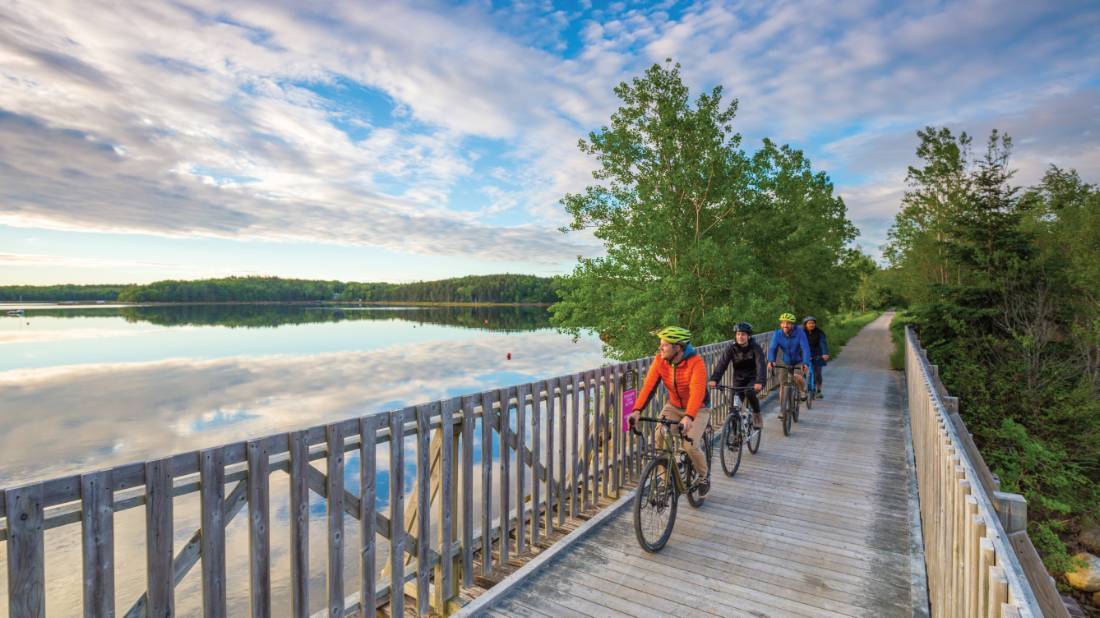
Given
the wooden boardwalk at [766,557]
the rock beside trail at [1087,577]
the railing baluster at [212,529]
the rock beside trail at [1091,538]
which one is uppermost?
the railing baluster at [212,529]

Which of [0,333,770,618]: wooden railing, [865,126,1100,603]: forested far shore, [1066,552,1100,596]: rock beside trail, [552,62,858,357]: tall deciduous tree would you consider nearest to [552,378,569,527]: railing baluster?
[0,333,770,618]: wooden railing

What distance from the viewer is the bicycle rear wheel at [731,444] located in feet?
24.1

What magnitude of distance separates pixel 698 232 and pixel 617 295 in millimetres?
3851

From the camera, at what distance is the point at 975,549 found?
238cm

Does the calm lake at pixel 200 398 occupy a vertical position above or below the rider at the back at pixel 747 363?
below

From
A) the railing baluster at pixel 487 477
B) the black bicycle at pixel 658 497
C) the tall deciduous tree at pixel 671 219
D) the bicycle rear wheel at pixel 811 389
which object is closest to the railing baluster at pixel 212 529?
the railing baluster at pixel 487 477

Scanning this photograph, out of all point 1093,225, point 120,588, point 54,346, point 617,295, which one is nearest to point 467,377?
point 617,295

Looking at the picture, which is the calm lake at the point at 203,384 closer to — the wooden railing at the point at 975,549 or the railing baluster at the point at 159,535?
the railing baluster at the point at 159,535

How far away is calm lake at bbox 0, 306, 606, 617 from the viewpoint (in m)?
10.2

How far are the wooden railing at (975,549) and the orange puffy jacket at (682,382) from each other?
1.98 m

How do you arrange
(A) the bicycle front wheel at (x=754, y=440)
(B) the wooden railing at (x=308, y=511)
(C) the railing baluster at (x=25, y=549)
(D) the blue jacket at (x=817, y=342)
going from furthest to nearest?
(D) the blue jacket at (x=817, y=342)
(A) the bicycle front wheel at (x=754, y=440)
(B) the wooden railing at (x=308, y=511)
(C) the railing baluster at (x=25, y=549)

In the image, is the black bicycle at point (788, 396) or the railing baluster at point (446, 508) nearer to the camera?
the railing baluster at point (446, 508)

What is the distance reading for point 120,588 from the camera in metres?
8.93

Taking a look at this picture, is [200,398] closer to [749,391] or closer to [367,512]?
[749,391]
